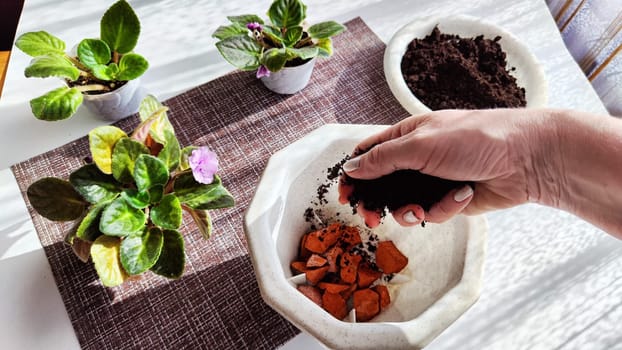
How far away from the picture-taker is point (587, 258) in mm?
953

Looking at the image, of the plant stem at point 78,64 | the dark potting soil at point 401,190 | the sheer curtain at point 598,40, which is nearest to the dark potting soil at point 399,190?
the dark potting soil at point 401,190

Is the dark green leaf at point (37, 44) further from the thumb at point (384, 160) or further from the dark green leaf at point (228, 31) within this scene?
the thumb at point (384, 160)

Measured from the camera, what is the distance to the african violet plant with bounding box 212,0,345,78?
938 millimetres

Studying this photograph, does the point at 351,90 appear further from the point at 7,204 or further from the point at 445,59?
→ the point at 7,204

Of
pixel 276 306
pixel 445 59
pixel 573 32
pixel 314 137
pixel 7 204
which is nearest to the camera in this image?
pixel 276 306

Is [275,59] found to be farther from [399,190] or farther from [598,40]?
[598,40]

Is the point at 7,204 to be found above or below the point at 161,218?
below

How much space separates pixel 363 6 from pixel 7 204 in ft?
2.99

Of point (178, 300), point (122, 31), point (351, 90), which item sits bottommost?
point (178, 300)

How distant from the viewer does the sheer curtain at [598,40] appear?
1.29m

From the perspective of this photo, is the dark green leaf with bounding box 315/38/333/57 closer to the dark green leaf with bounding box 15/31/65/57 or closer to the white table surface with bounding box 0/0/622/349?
the white table surface with bounding box 0/0/622/349

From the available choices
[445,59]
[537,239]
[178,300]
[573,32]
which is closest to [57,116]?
[178,300]

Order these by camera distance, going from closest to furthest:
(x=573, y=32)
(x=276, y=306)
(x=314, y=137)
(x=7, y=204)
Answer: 1. (x=276, y=306)
2. (x=314, y=137)
3. (x=7, y=204)
4. (x=573, y=32)

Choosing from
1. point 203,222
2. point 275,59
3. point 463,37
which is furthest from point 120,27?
point 463,37
